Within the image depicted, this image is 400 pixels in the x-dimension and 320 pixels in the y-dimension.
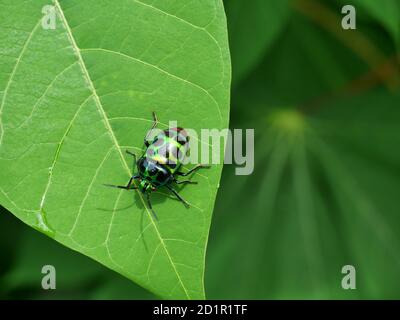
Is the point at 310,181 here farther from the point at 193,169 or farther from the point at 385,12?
the point at 193,169

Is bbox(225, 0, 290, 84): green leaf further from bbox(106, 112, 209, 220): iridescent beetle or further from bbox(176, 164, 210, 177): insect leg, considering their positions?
bbox(176, 164, 210, 177): insect leg

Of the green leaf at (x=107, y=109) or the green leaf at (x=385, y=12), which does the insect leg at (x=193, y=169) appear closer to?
the green leaf at (x=107, y=109)

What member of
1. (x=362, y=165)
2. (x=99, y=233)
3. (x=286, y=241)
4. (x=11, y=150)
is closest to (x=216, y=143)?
(x=99, y=233)

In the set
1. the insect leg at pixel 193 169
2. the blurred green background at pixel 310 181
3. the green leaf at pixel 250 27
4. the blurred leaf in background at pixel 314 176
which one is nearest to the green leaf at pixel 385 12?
the green leaf at pixel 250 27

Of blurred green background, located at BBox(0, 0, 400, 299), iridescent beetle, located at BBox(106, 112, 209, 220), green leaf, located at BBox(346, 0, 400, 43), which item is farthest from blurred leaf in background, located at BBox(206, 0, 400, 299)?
iridescent beetle, located at BBox(106, 112, 209, 220)

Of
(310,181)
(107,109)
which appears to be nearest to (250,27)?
(107,109)
